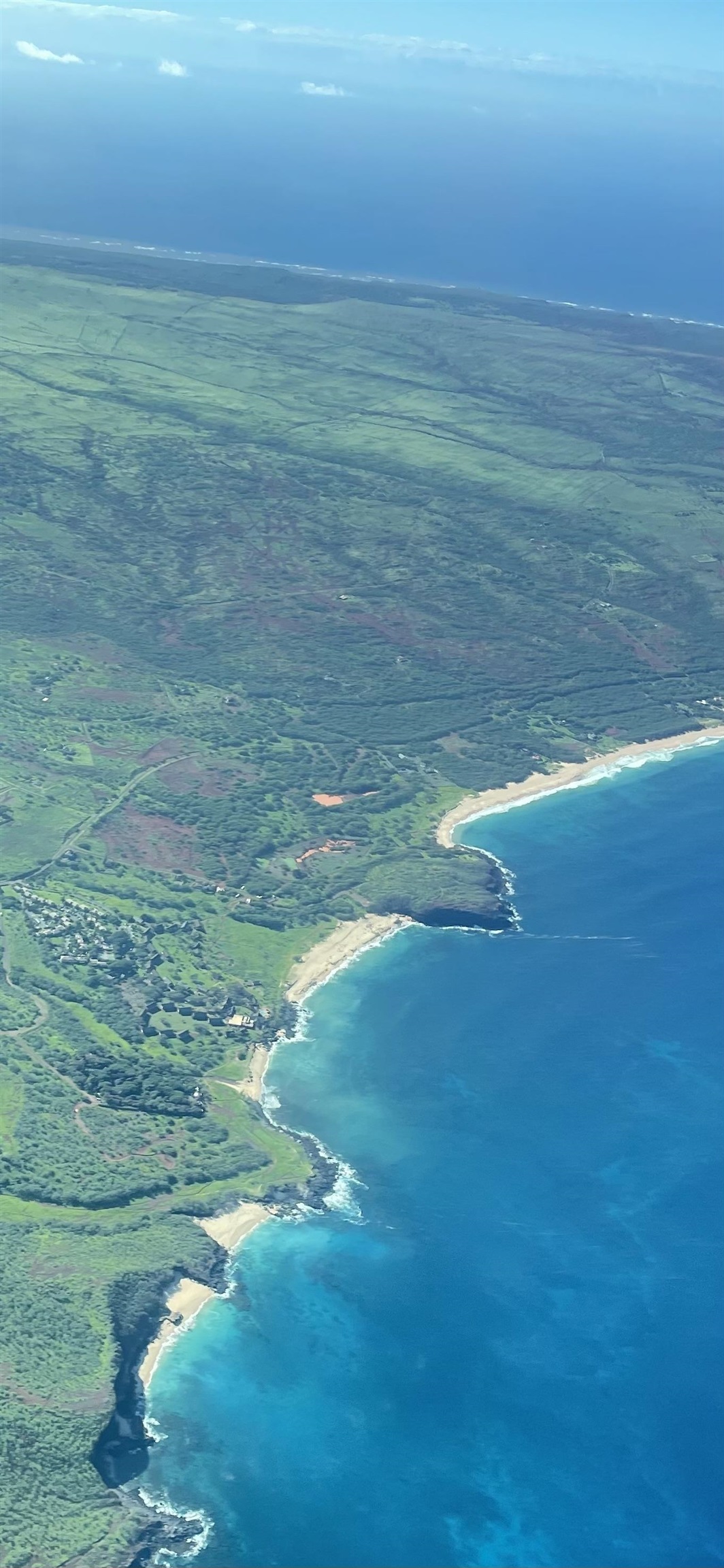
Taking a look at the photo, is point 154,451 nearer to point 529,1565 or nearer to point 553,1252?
point 553,1252

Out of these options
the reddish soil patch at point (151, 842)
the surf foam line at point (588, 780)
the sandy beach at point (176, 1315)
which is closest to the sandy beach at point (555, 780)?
the surf foam line at point (588, 780)

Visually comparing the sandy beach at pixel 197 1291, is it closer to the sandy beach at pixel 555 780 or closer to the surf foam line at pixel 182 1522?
the surf foam line at pixel 182 1522

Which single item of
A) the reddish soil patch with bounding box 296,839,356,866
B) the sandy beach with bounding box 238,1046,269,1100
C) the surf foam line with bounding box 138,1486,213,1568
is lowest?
the reddish soil patch with bounding box 296,839,356,866

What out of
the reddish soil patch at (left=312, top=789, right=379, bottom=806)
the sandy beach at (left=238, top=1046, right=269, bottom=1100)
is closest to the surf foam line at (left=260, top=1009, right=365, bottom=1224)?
the sandy beach at (left=238, top=1046, right=269, bottom=1100)

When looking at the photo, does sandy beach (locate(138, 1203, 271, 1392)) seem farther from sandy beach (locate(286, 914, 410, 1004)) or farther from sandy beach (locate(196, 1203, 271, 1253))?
sandy beach (locate(286, 914, 410, 1004))

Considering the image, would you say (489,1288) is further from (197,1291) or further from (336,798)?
(336,798)

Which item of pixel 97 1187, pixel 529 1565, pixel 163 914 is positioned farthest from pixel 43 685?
pixel 529 1565

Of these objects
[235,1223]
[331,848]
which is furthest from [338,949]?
[235,1223]
